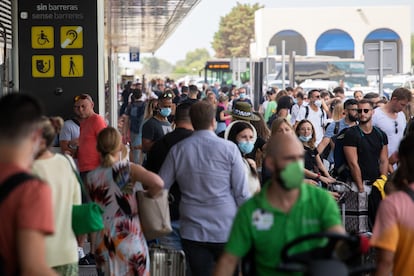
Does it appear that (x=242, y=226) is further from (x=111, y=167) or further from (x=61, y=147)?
(x=61, y=147)

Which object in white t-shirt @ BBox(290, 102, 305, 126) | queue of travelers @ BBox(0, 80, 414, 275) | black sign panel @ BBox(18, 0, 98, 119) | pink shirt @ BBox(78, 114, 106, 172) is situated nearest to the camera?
queue of travelers @ BBox(0, 80, 414, 275)

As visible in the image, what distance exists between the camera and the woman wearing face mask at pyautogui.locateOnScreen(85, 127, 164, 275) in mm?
7546

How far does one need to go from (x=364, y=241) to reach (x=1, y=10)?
14.9m

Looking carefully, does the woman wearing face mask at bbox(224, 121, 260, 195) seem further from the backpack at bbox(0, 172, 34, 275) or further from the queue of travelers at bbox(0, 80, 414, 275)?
the backpack at bbox(0, 172, 34, 275)

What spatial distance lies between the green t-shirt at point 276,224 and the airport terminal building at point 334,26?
99.3 m

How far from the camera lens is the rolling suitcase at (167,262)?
805cm

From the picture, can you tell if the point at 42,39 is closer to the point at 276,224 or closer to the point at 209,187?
the point at 209,187

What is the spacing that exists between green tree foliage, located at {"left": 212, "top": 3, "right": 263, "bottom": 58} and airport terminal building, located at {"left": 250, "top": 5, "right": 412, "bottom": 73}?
42516 mm

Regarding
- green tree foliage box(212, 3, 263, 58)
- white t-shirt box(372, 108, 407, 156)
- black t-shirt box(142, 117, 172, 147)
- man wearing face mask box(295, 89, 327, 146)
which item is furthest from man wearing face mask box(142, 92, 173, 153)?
green tree foliage box(212, 3, 263, 58)

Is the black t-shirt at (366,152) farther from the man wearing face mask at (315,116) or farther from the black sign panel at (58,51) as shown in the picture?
the man wearing face mask at (315,116)

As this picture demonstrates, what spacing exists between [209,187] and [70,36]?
6.52 m

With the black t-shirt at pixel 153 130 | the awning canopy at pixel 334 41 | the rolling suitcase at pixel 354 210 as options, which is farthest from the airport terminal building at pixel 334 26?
the rolling suitcase at pixel 354 210

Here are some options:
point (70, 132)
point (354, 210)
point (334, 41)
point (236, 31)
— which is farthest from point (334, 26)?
point (354, 210)

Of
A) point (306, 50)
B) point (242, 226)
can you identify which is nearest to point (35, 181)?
point (242, 226)
